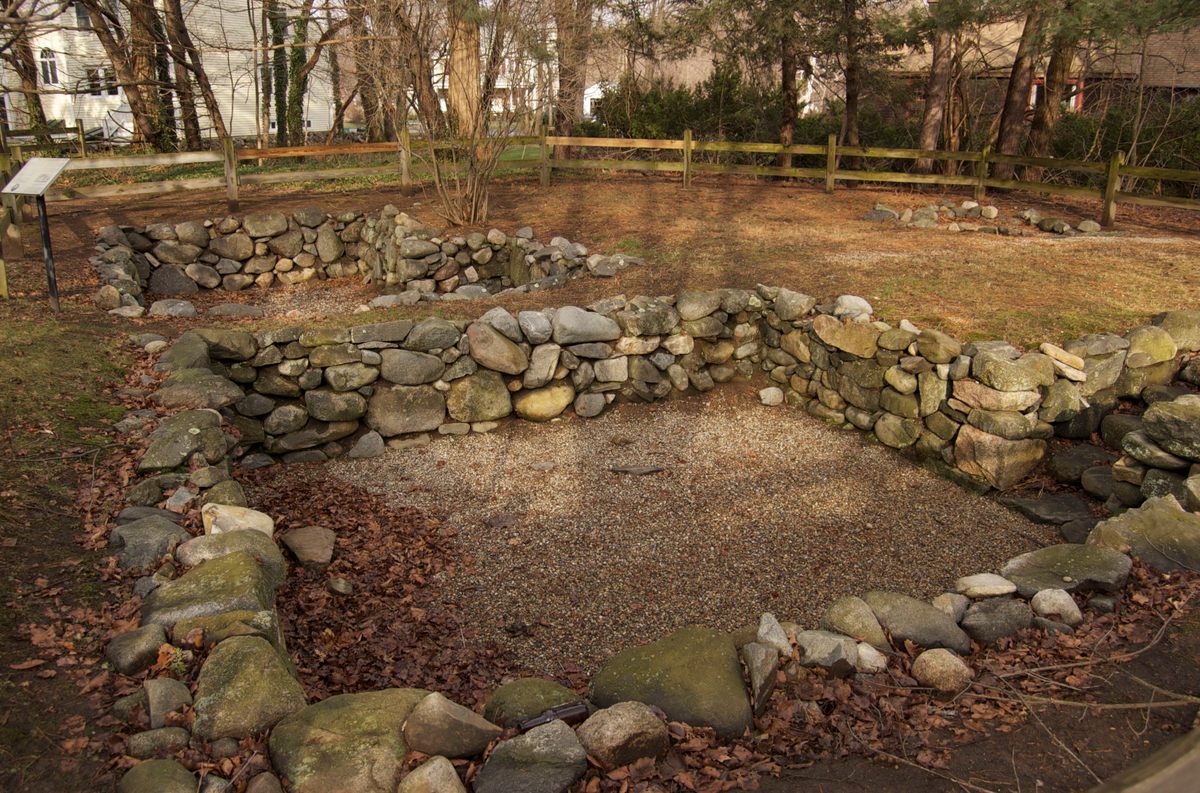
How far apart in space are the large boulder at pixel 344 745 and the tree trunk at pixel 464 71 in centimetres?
960

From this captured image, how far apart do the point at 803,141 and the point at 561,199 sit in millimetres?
7799

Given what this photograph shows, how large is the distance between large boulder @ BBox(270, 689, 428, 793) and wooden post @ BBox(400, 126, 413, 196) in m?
11.5

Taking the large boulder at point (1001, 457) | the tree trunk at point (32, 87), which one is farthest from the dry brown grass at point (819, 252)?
→ the tree trunk at point (32, 87)

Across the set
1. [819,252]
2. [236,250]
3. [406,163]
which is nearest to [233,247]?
[236,250]

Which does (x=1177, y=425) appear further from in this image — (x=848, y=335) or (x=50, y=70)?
(x=50, y=70)

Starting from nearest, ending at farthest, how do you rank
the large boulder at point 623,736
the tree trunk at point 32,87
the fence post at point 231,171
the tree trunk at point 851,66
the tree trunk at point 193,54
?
the large boulder at point 623,736
the fence post at point 231,171
the tree trunk at point 851,66
the tree trunk at point 32,87
the tree trunk at point 193,54

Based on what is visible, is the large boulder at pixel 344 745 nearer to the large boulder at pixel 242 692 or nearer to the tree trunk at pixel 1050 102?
the large boulder at pixel 242 692

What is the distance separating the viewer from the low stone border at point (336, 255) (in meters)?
10.7

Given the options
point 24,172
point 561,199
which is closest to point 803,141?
point 561,199

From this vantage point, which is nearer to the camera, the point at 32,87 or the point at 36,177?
the point at 36,177

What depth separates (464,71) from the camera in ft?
40.5

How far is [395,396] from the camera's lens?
7.51m

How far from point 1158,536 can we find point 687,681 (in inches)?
107

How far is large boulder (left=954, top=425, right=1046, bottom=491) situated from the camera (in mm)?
6375
